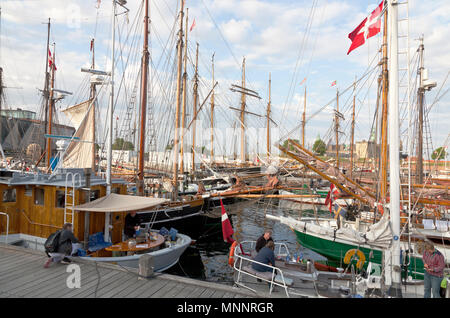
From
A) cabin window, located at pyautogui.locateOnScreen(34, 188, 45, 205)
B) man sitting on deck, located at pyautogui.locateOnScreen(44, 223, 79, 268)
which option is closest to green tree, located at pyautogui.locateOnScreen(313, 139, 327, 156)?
cabin window, located at pyautogui.locateOnScreen(34, 188, 45, 205)

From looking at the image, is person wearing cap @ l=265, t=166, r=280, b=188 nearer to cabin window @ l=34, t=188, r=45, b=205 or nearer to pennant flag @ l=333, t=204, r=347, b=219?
pennant flag @ l=333, t=204, r=347, b=219

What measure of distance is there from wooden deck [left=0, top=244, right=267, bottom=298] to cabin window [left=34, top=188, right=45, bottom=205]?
3.38 metres

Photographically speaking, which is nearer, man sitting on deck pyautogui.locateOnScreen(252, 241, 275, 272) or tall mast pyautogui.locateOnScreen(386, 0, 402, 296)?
tall mast pyautogui.locateOnScreen(386, 0, 402, 296)

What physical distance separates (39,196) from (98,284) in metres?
6.31

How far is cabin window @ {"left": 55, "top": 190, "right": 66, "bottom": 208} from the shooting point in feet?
37.5

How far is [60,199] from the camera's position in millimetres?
11461

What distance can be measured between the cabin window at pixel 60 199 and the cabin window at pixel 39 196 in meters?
0.81

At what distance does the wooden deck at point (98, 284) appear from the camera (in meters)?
6.91

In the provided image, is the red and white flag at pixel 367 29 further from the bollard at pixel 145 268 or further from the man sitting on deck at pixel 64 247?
the man sitting on deck at pixel 64 247

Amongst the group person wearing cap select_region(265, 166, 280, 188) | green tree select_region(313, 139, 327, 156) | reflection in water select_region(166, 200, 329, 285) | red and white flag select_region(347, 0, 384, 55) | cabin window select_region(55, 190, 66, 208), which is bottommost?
reflection in water select_region(166, 200, 329, 285)

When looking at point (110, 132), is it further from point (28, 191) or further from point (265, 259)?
point (265, 259)
